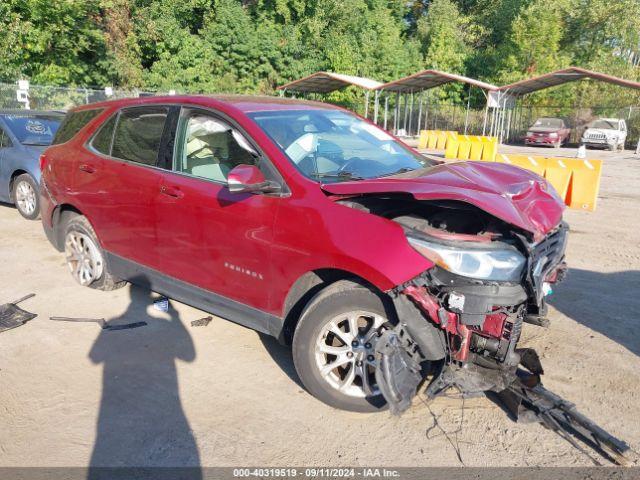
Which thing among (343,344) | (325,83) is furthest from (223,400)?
(325,83)

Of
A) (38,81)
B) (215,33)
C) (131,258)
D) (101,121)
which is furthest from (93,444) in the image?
(215,33)

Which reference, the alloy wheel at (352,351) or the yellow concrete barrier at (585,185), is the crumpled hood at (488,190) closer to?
the alloy wheel at (352,351)

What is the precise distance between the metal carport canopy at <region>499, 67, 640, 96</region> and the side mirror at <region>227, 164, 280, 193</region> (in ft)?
83.6

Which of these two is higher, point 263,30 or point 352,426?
point 263,30

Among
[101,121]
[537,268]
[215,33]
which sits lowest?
[537,268]

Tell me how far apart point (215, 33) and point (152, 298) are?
34058mm

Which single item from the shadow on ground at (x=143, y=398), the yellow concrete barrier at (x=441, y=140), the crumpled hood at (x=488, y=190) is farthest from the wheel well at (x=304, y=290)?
the yellow concrete barrier at (x=441, y=140)

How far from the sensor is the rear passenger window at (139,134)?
421 cm

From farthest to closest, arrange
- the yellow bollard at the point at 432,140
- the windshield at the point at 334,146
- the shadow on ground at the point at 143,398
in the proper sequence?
1. the yellow bollard at the point at 432,140
2. the windshield at the point at 334,146
3. the shadow on ground at the point at 143,398

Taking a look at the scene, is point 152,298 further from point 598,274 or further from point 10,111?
point 10,111

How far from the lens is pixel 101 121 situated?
191 inches

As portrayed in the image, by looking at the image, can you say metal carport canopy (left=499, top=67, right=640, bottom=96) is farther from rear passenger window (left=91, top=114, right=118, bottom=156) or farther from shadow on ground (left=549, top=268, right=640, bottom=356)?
rear passenger window (left=91, top=114, right=118, bottom=156)

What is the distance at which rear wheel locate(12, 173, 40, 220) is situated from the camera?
782 cm

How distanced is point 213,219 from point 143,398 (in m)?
1.26
